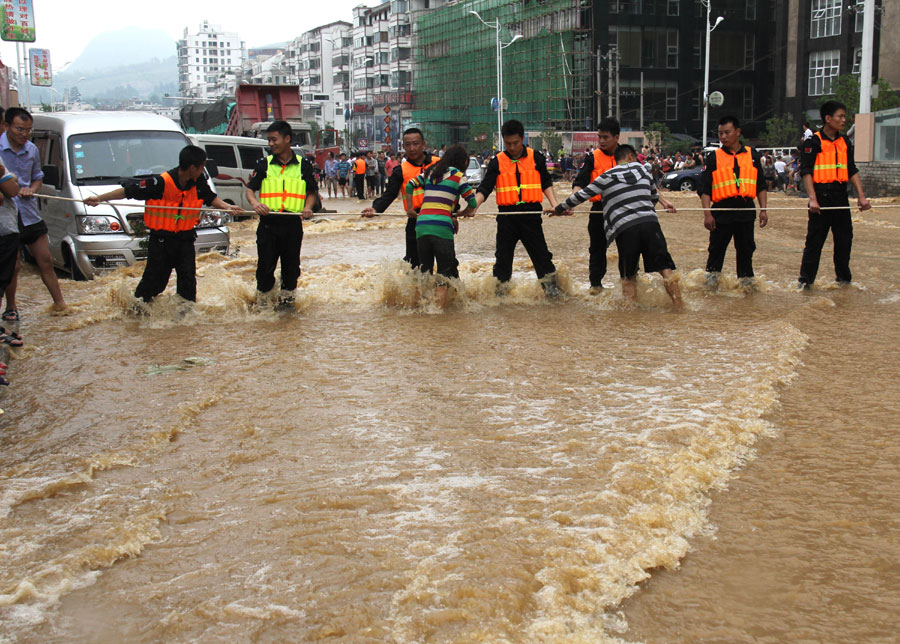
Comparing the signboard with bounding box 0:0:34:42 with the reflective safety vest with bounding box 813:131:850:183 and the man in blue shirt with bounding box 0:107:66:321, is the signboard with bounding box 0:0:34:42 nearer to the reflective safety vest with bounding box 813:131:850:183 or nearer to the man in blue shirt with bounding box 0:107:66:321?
the man in blue shirt with bounding box 0:107:66:321

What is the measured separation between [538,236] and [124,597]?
20.0 feet

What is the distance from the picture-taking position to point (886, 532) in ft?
12.0

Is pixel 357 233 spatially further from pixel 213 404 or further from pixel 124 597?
pixel 124 597

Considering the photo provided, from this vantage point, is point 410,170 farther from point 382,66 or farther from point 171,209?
point 382,66

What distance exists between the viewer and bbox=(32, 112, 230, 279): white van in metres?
10.8

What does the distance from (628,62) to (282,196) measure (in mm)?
54014

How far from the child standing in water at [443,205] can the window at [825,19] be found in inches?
1856

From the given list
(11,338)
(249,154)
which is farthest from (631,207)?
(249,154)

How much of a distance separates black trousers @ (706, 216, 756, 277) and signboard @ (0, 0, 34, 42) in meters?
40.8

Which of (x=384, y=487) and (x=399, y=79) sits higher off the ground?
(x=399, y=79)

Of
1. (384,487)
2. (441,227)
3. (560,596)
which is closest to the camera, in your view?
(560,596)

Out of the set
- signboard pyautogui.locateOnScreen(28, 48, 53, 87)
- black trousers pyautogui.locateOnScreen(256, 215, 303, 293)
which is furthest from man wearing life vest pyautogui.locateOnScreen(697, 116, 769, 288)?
signboard pyautogui.locateOnScreen(28, 48, 53, 87)

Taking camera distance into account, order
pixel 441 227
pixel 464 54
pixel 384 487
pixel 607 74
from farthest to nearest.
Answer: pixel 464 54, pixel 607 74, pixel 441 227, pixel 384 487

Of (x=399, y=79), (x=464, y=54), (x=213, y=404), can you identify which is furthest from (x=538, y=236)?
(x=399, y=79)
